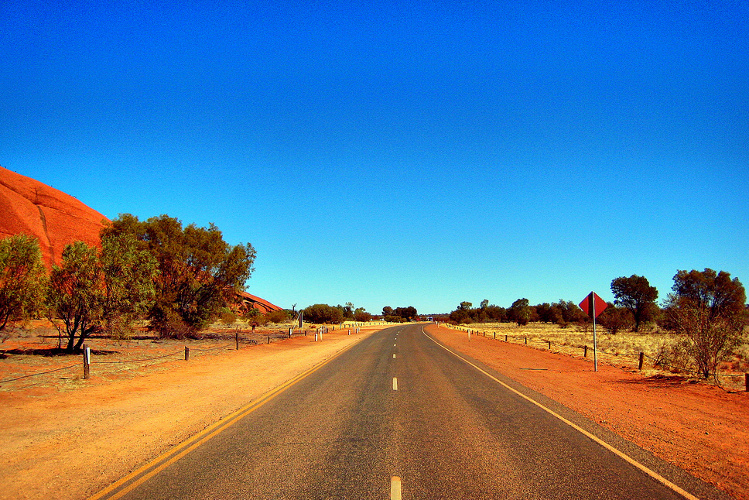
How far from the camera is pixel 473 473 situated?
5.39m

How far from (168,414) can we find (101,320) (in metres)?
12.3

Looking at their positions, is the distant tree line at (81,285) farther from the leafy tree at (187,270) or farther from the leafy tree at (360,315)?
the leafy tree at (360,315)

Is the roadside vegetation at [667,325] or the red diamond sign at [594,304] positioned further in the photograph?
the red diamond sign at [594,304]

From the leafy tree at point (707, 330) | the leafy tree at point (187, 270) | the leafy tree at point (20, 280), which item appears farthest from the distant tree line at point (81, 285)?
the leafy tree at point (707, 330)

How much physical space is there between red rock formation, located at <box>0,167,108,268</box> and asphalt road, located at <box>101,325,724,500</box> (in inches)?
2219

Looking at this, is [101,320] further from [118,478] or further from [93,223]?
[93,223]

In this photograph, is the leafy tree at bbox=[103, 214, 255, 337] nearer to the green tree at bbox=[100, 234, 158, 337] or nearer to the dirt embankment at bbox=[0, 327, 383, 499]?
the green tree at bbox=[100, 234, 158, 337]

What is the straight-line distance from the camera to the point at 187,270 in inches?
1345

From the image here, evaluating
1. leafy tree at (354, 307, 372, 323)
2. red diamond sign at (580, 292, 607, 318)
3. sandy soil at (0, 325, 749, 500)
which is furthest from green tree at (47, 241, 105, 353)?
leafy tree at (354, 307, 372, 323)

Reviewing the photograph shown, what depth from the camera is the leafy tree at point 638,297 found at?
6519 cm

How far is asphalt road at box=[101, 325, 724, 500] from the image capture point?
4.84 meters

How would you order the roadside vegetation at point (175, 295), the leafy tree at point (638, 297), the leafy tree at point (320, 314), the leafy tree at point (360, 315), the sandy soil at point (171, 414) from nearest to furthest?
the sandy soil at point (171, 414) → the roadside vegetation at point (175, 295) → the leafy tree at point (638, 297) → the leafy tree at point (320, 314) → the leafy tree at point (360, 315)

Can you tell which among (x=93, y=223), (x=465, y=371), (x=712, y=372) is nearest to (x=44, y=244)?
(x=93, y=223)

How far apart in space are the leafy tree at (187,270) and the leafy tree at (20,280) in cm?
1370
